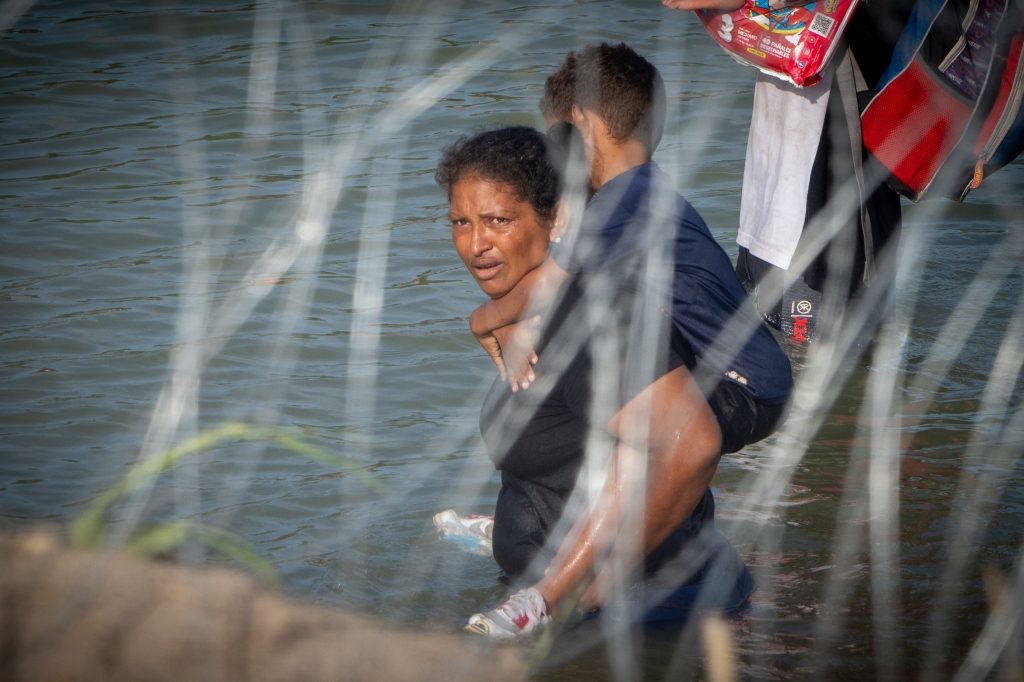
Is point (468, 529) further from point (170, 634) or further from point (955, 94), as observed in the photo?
point (955, 94)

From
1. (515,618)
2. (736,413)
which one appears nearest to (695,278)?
(736,413)

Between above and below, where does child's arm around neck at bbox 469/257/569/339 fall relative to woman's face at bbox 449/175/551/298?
below

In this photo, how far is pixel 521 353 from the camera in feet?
8.18

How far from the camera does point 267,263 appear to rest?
244 inches

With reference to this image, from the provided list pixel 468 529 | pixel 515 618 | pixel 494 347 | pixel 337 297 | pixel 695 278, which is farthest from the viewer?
A: pixel 337 297

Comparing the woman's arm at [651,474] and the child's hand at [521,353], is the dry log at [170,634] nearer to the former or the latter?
the woman's arm at [651,474]

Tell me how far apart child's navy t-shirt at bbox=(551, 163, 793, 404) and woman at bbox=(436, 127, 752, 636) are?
0.22ft

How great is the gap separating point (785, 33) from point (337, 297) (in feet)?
10.00

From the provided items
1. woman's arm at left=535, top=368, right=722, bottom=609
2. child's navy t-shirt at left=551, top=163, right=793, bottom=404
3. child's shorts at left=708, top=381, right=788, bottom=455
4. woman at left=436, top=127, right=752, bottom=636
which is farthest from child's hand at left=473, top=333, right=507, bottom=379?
child's shorts at left=708, top=381, right=788, bottom=455

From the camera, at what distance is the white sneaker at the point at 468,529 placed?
134 inches

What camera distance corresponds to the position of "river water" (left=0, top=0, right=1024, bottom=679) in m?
3.43

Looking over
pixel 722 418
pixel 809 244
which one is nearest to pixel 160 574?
pixel 722 418

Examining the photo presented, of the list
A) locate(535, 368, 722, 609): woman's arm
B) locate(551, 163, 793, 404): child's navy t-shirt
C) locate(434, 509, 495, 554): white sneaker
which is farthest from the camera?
locate(434, 509, 495, 554): white sneaker

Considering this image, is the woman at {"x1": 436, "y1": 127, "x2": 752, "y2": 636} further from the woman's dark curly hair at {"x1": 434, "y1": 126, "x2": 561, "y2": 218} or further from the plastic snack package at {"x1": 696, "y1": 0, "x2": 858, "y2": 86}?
the plastic snack package at {"x1": 696, "y1": 0, "x2": 858, "y2": 86}
